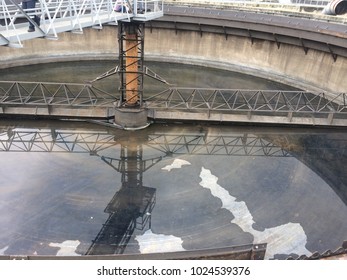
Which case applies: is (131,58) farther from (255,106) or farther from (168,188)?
(255,106)

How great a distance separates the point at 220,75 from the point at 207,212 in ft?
68.5

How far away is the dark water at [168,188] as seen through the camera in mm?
11641

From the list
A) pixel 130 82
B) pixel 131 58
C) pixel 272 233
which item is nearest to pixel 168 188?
pixel 272 233

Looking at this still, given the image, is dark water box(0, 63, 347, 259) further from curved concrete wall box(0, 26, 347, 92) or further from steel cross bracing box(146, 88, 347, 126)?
curved concrete wall box(0, 26, 347, 92)

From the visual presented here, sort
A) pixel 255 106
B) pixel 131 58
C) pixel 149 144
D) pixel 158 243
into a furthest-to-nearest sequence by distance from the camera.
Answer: pixel 255 106 → pixel 131 58 → pixel 149 144 → pixel 158 243

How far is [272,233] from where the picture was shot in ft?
39.4

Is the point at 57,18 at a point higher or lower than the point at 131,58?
higher

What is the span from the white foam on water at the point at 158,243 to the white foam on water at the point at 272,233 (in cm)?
261

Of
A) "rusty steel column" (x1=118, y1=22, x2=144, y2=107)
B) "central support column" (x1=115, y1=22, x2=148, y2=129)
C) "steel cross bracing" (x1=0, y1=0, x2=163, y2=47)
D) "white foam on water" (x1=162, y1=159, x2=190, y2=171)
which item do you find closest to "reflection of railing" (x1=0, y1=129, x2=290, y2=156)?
"white foam on water" (x1=162, y1=159, x2=190, y2=171)

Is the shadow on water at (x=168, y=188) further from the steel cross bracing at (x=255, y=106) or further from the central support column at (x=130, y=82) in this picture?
the steel cross bracing at (x=255, y=106)

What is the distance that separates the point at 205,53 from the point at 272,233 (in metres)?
24.8

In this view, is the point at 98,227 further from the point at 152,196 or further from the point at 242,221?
→ the point at 242,221

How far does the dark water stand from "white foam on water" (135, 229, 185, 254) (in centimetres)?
4

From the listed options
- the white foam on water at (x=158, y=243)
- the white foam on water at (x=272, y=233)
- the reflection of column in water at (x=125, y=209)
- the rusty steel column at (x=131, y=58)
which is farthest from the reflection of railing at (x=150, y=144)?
the white foam on water at (x=158, y=243)
